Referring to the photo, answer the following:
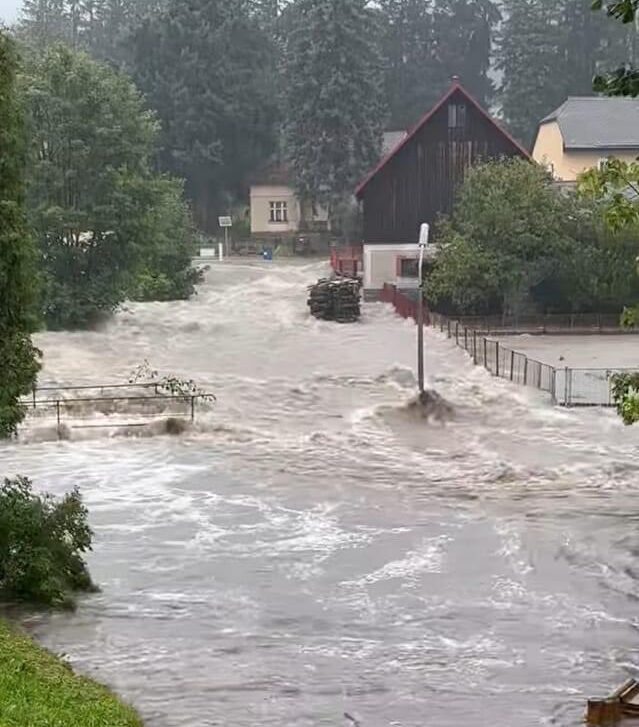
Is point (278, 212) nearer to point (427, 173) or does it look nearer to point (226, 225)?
point (226, 225)

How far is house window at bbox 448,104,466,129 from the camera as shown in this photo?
56156 millimetres

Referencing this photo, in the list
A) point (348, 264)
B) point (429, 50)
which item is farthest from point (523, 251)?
point (429, 50)

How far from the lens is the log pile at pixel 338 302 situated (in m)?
49.5

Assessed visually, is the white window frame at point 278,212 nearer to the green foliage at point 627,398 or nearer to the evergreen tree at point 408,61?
the evergreen tree at point 408,61

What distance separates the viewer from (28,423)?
31.3 metres

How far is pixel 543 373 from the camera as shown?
37938 millimetres

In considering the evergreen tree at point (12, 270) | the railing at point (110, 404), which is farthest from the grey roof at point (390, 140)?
the evergreen tree at point (12, 270)

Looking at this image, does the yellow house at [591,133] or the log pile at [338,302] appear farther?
the yellow house at [591,133]

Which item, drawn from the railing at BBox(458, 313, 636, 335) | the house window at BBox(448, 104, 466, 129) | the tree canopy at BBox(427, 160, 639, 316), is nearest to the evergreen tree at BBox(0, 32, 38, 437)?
the tree canopy at BBox(427, 160, 639, 316)

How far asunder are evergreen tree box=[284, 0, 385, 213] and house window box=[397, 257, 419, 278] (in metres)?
19.3

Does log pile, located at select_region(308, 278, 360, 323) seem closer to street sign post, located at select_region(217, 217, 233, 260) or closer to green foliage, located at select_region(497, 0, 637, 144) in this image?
street sign post, located at select_region(217, 217, 233, 260)

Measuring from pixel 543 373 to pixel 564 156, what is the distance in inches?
1299

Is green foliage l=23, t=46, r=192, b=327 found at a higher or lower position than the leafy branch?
higher

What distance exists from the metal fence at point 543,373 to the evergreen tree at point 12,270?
16878 millimetres
